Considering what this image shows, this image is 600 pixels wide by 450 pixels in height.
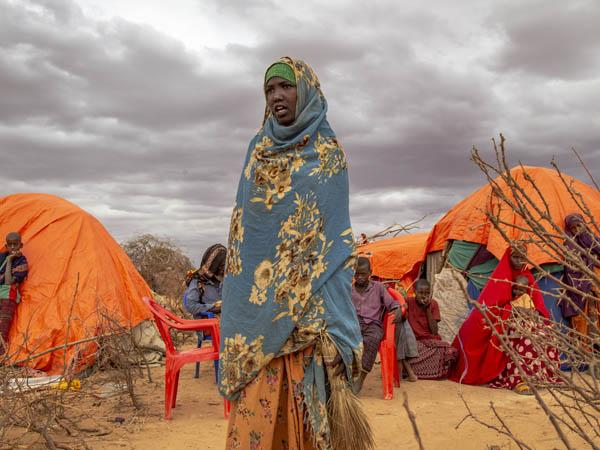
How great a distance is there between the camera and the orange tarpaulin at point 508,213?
7.20 metres

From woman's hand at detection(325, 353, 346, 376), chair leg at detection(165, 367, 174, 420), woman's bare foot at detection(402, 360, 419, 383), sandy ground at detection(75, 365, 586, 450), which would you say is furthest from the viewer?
woman's bare foot at detection(402, 360, 419, 383)

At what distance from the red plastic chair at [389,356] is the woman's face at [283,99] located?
351cm

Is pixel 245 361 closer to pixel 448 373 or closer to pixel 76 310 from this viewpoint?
pixel 448 373

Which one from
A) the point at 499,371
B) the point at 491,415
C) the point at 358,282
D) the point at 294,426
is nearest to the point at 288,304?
the point at 294,426

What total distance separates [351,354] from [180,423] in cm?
268

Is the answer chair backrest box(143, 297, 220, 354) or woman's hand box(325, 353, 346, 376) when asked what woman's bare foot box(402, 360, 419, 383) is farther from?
woman's hand box(325, 353, 346, 376)

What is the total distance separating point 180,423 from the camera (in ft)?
14.6

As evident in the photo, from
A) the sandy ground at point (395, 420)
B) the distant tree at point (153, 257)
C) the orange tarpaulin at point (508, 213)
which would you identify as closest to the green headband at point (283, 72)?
the sandy ground at point (395, 420)

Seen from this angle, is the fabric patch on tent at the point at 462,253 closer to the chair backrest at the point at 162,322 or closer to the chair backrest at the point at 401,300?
the chair backrest at the point at 401,300

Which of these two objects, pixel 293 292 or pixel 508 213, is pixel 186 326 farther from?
pixel 508 213

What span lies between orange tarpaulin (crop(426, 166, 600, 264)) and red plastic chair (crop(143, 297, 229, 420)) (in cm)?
350

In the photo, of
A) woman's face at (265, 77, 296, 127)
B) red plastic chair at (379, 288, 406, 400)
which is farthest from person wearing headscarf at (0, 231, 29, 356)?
woman's face at (265, 77, 296, 127)

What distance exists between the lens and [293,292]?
2.26m

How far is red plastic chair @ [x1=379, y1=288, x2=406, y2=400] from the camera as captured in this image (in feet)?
17.3
